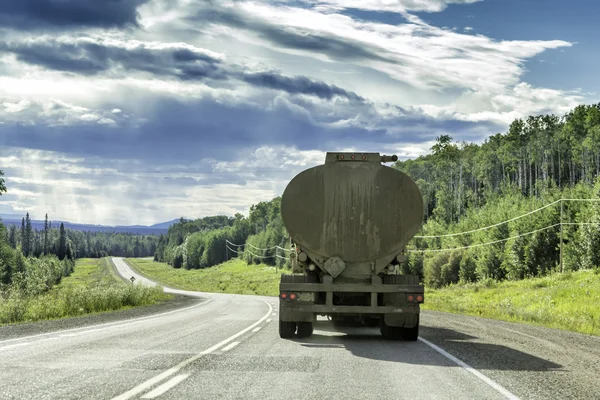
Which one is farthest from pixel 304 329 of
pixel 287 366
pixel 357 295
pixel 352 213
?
pixel 287 366

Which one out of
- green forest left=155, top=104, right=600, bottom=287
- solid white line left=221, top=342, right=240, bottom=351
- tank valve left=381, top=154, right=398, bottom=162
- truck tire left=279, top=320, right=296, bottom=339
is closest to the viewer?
solid white line left=221, top=342, right=240, bottom=351

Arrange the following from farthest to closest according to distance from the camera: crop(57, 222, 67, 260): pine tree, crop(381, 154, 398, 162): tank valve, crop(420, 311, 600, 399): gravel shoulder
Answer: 1. crop(57, 222, 67, 260): pine tree
2. crop(381, 154, 398, 162): tank valve
3. crop(420, 311, 600, 399): gravel shoulder

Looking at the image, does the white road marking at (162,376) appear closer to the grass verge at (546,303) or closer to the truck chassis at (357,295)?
the truck chassis at (357,295)

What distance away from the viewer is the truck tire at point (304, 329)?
12.8m

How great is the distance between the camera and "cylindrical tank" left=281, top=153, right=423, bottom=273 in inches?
484

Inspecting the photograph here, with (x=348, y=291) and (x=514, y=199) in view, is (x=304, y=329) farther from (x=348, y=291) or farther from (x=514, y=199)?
(x=514, y=199)

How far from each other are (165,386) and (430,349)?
19.1 ft

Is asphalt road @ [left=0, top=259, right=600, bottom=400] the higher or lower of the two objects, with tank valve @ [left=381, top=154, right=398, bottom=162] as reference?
lower

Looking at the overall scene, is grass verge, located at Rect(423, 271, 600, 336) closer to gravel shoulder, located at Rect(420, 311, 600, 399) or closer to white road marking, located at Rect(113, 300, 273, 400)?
gravel shoulder, located at Rect(420, 311, 600, 399)

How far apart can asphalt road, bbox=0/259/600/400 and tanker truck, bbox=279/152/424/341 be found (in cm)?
80

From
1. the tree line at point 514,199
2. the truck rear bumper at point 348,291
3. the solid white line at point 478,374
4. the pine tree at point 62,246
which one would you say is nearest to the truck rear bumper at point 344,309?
the truck rear bumper at point 348,291

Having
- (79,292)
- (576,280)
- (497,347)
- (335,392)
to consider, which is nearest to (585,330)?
(497,347)

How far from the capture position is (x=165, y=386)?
21.9ft

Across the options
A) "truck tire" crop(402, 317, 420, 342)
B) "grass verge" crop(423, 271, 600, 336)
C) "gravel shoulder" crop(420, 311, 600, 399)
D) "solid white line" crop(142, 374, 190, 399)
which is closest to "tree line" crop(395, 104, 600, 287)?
"grass verge" crop(423, 271, 600, 336)
